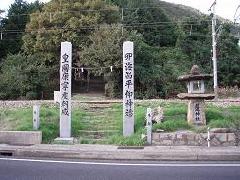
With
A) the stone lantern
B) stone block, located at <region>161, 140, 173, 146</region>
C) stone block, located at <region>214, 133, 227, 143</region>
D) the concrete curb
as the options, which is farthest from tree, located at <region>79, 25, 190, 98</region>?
the concrete curb

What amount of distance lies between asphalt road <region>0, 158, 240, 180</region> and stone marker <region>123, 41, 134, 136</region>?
181 inches

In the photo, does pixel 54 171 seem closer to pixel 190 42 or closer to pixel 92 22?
pixel 92 22

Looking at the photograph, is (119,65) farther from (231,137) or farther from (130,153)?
(130,153)

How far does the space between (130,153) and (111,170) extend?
2534 millimetres

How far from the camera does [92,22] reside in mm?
36906

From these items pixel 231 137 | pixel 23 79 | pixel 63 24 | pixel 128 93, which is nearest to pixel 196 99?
pixel 231 137

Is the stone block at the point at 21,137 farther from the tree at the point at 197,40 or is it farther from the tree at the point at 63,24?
the tree at the point at 197,40

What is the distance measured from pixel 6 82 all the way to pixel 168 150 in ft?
70.0

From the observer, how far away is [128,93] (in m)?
15.7

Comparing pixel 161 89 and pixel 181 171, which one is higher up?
pixel 161 89

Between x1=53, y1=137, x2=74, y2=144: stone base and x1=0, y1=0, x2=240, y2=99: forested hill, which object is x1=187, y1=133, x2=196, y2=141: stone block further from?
x1=0, y1=0, x2=240, y2=99: forested hill

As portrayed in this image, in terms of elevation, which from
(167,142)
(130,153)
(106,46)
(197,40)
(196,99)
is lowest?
(130,153)

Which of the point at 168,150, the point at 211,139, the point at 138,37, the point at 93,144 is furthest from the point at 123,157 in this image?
the point at 138,37

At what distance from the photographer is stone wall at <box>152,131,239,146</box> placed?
46.0ft
